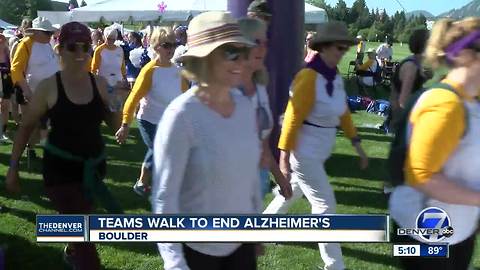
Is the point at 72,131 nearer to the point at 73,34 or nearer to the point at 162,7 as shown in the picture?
the point at 73,34

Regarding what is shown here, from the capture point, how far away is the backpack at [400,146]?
76.4 inches

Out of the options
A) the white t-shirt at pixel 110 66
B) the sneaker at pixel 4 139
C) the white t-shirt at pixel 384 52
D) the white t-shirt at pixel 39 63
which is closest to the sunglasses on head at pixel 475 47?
the white t-shirt at pixel 39 63

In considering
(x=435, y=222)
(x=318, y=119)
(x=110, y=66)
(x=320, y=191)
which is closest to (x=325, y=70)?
(x=318, y=119)

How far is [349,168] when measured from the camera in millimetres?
6641

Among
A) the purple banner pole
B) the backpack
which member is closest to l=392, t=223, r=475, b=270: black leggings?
the backpack

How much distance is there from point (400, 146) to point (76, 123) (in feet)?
5.33

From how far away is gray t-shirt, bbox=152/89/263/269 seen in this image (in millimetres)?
1888

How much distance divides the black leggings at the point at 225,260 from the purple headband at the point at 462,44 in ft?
3.19

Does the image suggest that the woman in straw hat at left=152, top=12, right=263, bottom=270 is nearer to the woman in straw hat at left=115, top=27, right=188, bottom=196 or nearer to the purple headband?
the purple headband

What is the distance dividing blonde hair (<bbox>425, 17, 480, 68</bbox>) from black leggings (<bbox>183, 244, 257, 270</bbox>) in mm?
925

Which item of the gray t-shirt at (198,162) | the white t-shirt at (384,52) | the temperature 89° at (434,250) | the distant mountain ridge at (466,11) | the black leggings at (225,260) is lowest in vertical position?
the white t-shirt at (384,52)

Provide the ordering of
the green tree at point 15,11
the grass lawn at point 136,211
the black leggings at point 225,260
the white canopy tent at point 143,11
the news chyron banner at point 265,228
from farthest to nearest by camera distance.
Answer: the green tree at point 15,11
the white canopy tent at point 143,11
the grass lawn at point 136,211
the news chyron banner at point 265,228
the black leggings at point 225,260

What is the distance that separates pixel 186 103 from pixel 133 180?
4125mm

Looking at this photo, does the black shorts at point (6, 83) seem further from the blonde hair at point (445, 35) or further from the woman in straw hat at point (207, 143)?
the blonde hair at point (445, 35)
